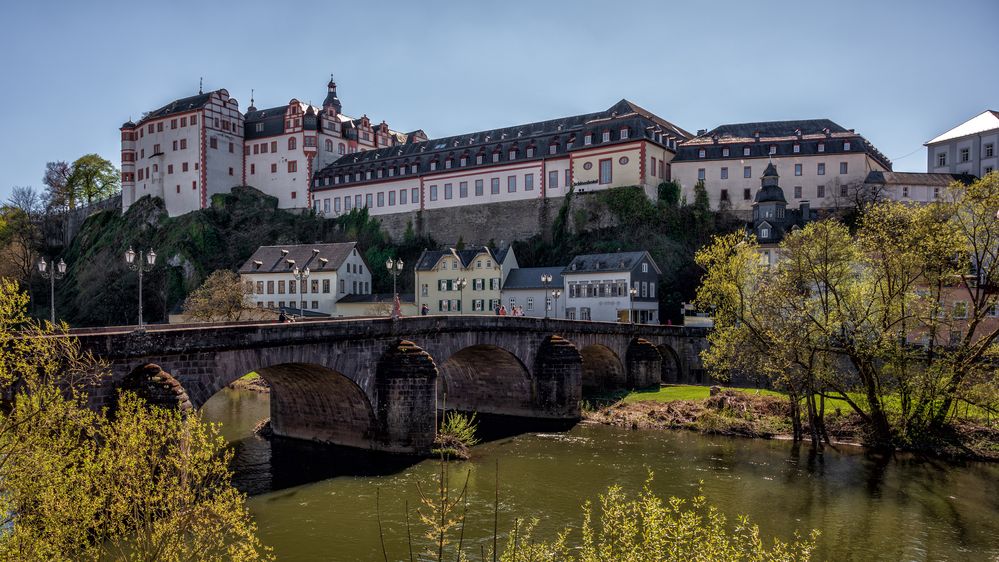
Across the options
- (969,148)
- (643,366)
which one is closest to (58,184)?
(643,366)

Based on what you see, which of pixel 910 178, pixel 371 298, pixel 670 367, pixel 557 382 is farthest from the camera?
pixel 371 298

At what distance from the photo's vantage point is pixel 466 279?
6981 centimetres

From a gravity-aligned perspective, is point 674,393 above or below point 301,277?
below

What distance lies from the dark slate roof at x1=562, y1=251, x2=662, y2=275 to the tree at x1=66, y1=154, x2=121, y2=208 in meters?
86.5

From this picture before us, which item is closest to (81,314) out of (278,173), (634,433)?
(278,173)

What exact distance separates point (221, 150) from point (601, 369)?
226 ft

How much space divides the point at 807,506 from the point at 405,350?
15.7 metres

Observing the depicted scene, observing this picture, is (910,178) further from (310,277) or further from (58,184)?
(58,184)

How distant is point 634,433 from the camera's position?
34.4 m

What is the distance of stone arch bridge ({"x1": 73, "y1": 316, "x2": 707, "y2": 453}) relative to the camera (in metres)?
20.8

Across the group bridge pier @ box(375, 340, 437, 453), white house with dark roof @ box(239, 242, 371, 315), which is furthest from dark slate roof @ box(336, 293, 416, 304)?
bridge pier @ box(375, 340, 437, 453)

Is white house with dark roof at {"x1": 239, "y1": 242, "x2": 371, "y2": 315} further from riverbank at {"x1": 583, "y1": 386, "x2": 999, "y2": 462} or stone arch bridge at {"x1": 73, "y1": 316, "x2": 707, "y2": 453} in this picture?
riverbank at {"x1": 583, "y1": 386, "x2": 999, "y2": 462}

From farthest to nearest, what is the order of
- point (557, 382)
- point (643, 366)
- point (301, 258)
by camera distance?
1. point (301, 258)
2. point (643, 366)
3. point (557, 382)

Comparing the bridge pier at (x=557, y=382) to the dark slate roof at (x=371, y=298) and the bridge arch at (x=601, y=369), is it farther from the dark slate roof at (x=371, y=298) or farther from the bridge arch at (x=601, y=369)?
the dark slate roof at (x=371, y=298)
